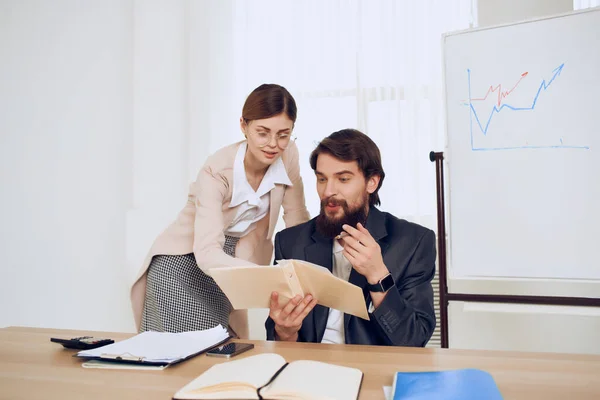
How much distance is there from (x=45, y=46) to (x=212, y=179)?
217 cm

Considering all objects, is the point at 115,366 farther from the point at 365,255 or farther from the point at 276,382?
the point at 365,255

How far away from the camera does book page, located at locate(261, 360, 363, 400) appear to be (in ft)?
2.65

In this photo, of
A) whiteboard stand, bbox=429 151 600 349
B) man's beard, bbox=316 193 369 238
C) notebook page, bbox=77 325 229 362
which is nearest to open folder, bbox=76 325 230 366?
notebook page, bbox=77 325 229 362

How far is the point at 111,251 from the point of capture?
3332 millimetres

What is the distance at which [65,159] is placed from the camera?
11.0ft

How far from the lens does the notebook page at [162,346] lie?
43.4 inches

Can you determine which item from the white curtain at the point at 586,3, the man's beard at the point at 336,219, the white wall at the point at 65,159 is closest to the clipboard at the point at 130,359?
the man's beard at the point at 336,219

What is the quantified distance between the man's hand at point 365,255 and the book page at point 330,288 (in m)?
0.16

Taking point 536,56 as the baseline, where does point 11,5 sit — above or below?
above

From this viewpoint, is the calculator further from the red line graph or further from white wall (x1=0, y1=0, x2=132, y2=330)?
white wall (x1=0, y1=0, x2=132, y2=330)

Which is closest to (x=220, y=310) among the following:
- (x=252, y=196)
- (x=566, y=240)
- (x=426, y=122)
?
(x=252, y=196)

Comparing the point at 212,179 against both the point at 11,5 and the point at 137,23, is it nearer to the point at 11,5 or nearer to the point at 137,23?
the point at 137,23

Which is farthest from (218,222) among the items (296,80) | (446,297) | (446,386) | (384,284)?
(296,80)

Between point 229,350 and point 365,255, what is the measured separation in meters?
0.46
